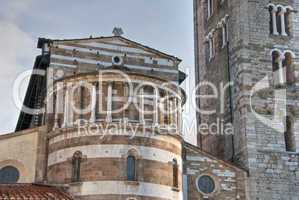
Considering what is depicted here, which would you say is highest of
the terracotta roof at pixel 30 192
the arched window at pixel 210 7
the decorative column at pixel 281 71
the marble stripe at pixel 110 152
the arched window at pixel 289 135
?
the arched window at pixel 210 7

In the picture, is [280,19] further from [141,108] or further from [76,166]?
[76,166]

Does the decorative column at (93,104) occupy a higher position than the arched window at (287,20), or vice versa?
the arched window at (287,20)

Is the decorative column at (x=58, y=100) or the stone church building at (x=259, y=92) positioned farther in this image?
the stone church building at (x=259, y=92)

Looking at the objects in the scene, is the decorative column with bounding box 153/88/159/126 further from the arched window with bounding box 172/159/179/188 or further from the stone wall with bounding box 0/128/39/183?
the stone wall with bounding box 0/128/39/183

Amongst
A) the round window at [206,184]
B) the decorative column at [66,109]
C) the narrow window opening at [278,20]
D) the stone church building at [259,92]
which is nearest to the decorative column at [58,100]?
the decorative column at [66,109]

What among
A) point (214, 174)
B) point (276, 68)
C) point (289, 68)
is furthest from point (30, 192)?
point (289, 68)

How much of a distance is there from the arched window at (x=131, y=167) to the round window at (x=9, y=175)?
5.13 m

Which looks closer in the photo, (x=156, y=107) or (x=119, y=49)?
(x=156, y=107)

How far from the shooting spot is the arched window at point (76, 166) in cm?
2133

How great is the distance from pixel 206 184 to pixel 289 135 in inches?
210

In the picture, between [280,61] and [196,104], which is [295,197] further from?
[196,104]

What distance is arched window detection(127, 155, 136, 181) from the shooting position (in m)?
21.3

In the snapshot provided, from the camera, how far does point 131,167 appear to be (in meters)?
21.5

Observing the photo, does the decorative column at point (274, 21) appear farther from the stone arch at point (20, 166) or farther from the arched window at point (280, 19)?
the stone arch at point (20, 166)
